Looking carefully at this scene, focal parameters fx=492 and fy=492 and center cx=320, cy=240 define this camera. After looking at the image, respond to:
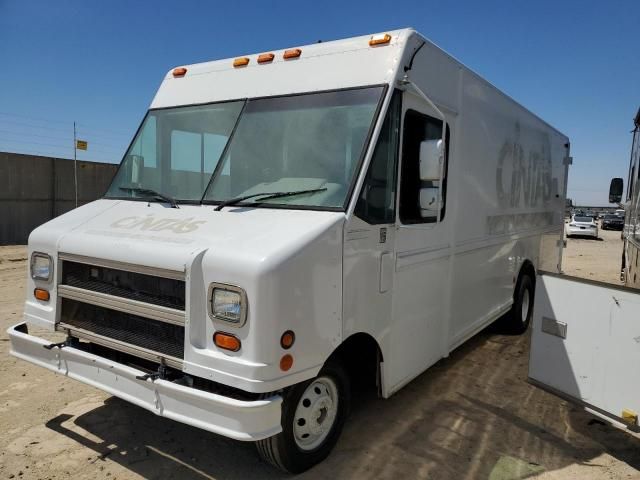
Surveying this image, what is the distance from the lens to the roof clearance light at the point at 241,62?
12.9ft

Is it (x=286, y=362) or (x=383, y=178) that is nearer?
(x=286, y=362)

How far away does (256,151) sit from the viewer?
139 inches

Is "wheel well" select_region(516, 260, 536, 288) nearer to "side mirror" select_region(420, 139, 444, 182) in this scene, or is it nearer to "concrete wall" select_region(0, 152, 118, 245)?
"side mirror" select_region(420, 139, 444, 182)

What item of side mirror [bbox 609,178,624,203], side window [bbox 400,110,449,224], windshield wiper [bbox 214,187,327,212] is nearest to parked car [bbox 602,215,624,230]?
side mirror [bbox 609,178,624,203]

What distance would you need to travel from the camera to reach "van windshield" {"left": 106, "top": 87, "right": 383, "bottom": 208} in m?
3.22

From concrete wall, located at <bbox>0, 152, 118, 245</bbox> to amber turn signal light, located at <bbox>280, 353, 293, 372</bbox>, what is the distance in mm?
14816

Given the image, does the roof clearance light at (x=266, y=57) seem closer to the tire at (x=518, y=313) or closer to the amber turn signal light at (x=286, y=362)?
the amber turn signal light at (x=286, y=362)

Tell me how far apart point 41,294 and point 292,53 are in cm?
256

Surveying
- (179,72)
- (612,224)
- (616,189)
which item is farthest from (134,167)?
(612,224)

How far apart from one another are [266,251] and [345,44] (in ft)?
5.89

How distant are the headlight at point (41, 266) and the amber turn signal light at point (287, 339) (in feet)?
6.35

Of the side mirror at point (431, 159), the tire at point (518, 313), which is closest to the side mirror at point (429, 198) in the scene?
the side mirror at point (431, 159)

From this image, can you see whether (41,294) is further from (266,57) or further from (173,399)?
(266,57)

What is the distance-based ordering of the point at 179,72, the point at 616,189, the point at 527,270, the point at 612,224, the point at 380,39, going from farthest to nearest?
1. the point at 612,224
2. the point at 616,189
3. the point at 527,270
4. the point at 179,72
5. the point at 380,39
